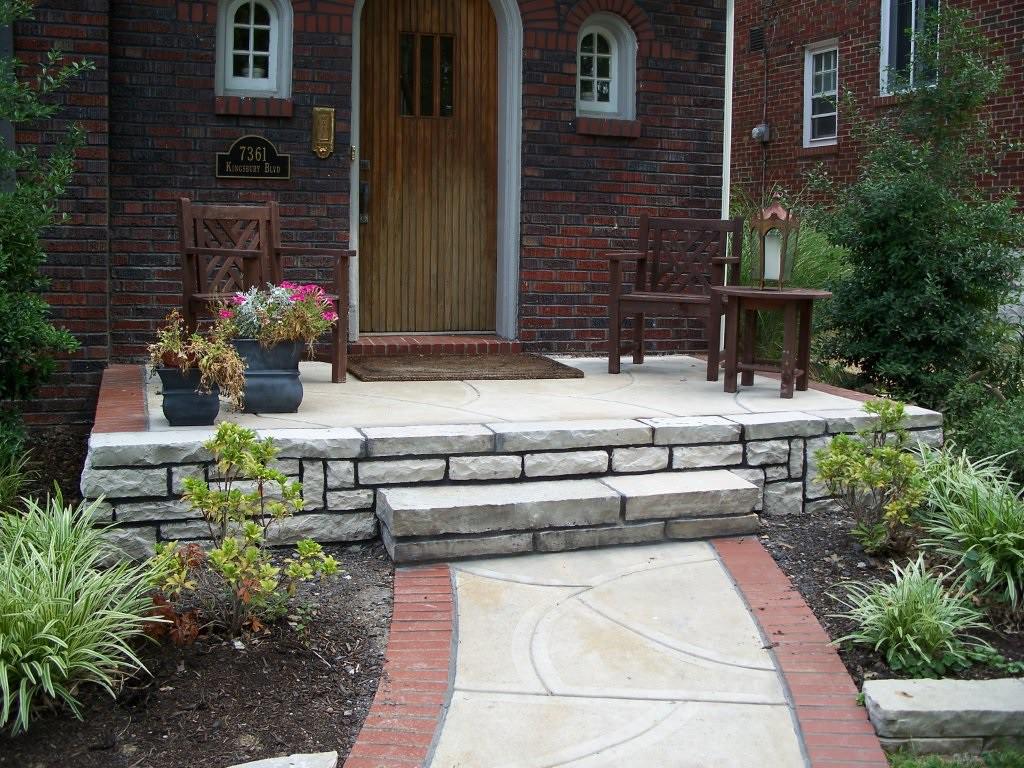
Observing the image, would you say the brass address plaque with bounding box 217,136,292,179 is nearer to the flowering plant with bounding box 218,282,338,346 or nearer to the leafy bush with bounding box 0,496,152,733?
the flowering plant with bounding box 218,282,338,346

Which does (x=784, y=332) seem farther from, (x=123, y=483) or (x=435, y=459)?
(x=123, y=483)

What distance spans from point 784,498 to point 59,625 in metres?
3.18

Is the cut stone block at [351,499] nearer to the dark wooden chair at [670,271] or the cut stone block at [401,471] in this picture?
the cut stone block at [401,471]

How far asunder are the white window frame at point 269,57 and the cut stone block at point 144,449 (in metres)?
3.22

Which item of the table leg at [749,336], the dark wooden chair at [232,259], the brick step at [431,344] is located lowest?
the brick step at [431,344]

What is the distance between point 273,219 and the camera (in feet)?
20.3

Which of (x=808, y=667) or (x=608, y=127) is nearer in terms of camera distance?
(x=808, y=667)

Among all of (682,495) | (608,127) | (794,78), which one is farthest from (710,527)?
(794,78)

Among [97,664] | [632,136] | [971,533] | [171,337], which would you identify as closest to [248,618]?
[97,664]

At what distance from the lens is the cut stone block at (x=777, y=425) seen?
16.9 ft

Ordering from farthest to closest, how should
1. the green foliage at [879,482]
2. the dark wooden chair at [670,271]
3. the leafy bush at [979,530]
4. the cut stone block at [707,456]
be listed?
the dark wooden chair at [670,271] < the cut stone block at [707,456] < the green foliage at [879,482] < the leafy bush at [979,530]

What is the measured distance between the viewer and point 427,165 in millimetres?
7789

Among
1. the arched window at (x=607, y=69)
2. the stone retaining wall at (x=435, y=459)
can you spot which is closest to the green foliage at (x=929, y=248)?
the arched window at (x=607, y=69)

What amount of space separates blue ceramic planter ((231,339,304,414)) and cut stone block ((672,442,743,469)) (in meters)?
1.75
